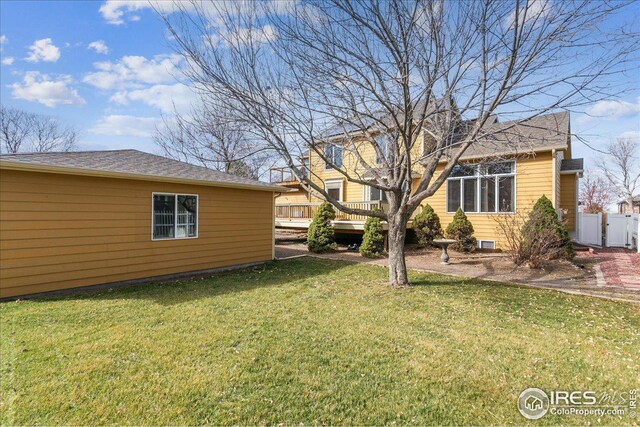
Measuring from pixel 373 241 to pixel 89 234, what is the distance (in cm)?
807

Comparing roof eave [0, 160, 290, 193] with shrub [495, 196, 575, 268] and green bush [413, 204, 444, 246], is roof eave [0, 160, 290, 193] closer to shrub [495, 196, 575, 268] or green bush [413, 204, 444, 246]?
green bush [413, 204, 444, 246]

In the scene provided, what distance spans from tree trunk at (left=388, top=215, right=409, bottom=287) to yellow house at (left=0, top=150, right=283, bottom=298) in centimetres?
461

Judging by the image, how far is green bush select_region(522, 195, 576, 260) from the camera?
8.26 m

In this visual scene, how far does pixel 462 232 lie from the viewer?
10969 millimetres

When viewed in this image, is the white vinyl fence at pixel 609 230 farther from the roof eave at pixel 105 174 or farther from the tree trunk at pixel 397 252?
the roof eave at pixel 105 174

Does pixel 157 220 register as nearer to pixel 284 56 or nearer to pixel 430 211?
pixel 284 56

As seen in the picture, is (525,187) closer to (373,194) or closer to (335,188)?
(373,194)

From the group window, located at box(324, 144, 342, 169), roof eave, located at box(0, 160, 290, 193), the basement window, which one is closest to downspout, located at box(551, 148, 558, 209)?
the basement window

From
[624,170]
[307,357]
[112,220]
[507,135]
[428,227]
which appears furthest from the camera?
[624,170]

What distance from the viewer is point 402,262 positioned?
668 centimetres

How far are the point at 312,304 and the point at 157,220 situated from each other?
463 cm

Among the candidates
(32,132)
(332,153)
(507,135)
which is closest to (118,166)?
(332,153)

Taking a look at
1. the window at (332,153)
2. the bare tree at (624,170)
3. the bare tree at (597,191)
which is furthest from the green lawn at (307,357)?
the bare tree at (597,191)

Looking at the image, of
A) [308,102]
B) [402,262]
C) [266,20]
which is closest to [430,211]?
[402,262]
